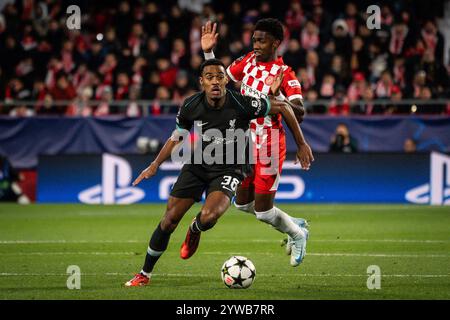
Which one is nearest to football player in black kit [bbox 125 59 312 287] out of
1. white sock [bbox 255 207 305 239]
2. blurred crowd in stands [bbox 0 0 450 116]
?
white sock [bbox 255 207 305 239]

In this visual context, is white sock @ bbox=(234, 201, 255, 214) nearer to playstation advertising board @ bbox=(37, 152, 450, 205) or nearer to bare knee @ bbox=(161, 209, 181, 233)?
bare knee @ bbox=(161, 209, 181, 233)

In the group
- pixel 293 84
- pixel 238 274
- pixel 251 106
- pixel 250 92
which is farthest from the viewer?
pixel 250 92

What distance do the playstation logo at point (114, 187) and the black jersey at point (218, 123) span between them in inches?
420

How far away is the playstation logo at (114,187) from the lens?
65.7 ft

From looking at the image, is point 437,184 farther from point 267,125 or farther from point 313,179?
point 267,125

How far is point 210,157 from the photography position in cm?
940

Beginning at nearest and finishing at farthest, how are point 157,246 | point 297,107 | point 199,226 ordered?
1. point 157,246
2. point 199,226
3. point 297,107

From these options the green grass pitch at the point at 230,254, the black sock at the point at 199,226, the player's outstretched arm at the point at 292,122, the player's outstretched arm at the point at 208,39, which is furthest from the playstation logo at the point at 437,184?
the black sock at the point at 199,226

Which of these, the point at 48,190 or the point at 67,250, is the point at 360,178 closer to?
the point at 48,190

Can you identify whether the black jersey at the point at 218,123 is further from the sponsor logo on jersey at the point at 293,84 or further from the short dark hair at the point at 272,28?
the short dark hair at the point at 272,28

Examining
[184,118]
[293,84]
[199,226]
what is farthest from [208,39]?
[199,226]

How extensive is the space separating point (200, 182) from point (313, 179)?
10.7m
